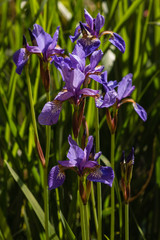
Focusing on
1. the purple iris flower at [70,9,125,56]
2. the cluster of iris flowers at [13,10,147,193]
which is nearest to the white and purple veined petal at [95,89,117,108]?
the cluster of iris flowers at [13,10,147,193]

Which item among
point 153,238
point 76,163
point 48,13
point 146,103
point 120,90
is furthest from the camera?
point 146,103

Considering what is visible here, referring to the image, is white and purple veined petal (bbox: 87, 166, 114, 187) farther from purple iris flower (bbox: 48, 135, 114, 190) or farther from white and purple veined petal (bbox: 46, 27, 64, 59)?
white and purple veined petal (bbox: 46, 27, 64, 59)

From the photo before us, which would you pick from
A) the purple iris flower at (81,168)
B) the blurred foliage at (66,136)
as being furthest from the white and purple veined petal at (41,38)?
the blurred foliage at (66,136)

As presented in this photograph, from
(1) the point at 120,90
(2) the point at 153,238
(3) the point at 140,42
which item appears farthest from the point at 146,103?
(1) the point at 120,90

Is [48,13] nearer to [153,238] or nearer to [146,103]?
[146,103]

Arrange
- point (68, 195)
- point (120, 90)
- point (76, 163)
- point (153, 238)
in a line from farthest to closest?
1. point (153, 238)
2. point (68, 195)
3. point (120, 90)
4. point (76, 163)

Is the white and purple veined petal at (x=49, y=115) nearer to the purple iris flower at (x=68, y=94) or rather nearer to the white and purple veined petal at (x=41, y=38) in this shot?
the purple iris flower at (x=68, y=94)

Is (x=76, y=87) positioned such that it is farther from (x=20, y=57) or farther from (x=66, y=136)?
(x=66, y=136)
